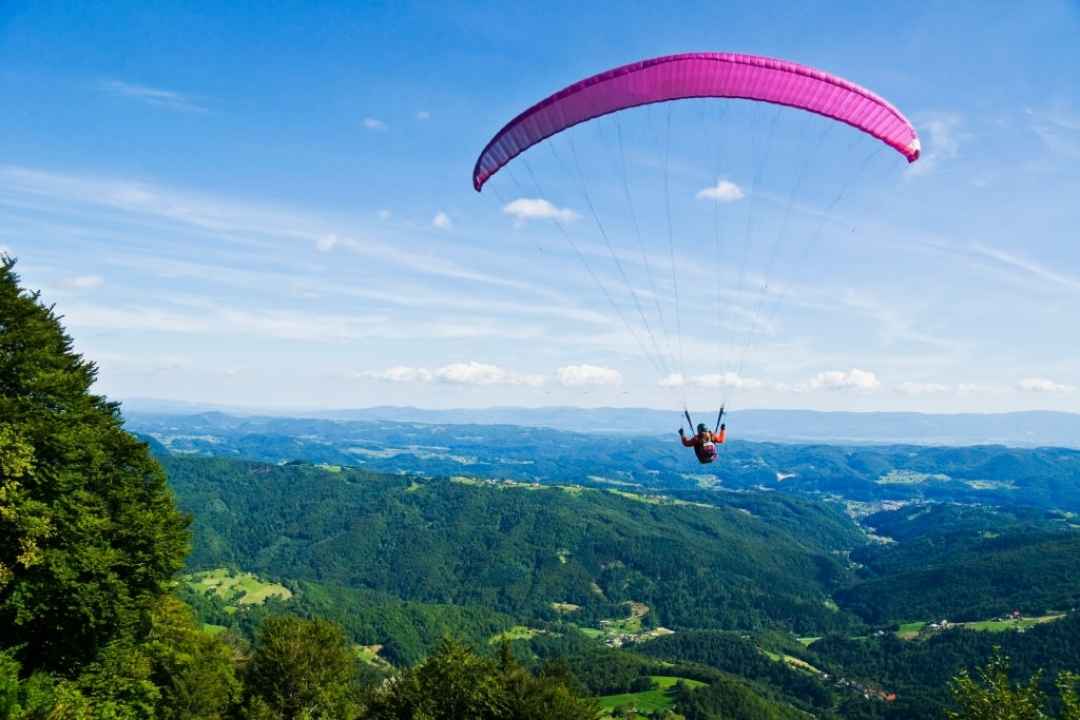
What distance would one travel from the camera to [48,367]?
2731cm

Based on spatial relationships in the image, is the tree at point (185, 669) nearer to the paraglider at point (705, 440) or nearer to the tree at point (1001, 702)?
the paraglider at point (705, 440)

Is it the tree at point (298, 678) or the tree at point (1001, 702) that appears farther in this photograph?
the tree at point (298, 678)

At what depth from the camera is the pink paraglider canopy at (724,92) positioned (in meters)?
22.2

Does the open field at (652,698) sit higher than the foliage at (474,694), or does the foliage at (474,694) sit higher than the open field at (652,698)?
the foliage at (474,694)

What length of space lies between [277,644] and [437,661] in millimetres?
9196

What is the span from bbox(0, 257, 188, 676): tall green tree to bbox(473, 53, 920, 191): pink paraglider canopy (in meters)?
22.0

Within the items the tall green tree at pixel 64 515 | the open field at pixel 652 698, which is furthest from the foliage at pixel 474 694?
the open field at pixel 652 698

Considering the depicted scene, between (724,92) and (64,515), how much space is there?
28.9m

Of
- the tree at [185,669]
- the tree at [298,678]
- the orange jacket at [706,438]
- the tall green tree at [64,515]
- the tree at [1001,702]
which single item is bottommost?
the tree at [298,678]

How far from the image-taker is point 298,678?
3597 centimetres

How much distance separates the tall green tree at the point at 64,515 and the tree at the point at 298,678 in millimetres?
11078

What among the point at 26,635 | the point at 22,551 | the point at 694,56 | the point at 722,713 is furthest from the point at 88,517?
the point at 722,713

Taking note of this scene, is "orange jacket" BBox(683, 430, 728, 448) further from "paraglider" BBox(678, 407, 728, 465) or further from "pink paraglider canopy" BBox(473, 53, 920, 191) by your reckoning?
"pink paraglider canopy" BBox(473, 53, 920, 191)

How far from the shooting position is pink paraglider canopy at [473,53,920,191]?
22156 millimetres
